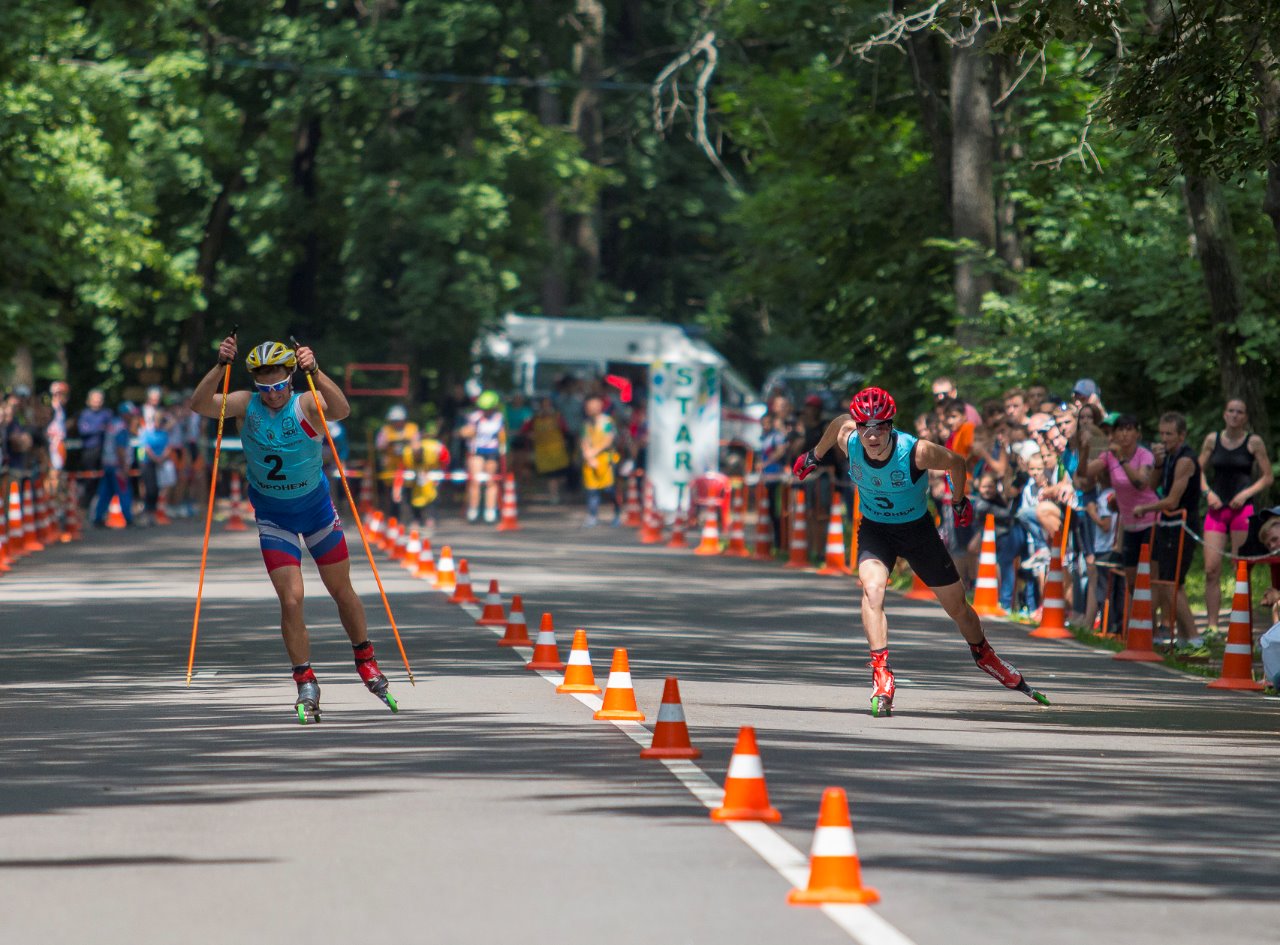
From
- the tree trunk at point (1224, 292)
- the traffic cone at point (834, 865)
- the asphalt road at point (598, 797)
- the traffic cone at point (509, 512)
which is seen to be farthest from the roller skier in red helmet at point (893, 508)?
the traffic cone at point (509, 512)

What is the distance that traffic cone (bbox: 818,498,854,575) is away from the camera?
26062 mm

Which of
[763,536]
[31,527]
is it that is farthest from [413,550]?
[31,527]

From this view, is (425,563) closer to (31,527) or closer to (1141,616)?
(31,527)

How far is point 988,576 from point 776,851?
1235 cm

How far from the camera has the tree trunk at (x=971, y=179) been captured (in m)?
27.8

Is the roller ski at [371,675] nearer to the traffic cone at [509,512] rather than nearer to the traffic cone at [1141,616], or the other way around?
the traffic cone at [1141,616]

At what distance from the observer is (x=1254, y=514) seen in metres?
18.3

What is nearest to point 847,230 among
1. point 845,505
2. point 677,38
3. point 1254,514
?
point 845,505

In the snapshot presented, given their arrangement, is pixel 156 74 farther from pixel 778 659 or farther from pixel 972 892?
pixel 972 892

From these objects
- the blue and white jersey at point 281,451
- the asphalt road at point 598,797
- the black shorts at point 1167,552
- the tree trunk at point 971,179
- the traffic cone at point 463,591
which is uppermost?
the tree trunk at point 971,179

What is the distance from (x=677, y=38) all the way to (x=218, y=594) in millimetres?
38303

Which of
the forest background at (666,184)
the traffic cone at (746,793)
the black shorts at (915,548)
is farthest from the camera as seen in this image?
the forest background at (666,184)

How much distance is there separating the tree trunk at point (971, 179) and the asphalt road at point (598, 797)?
33.7 feet

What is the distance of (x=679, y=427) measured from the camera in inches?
1442
